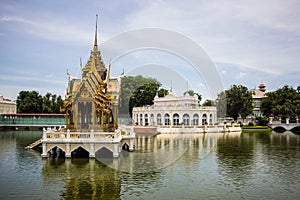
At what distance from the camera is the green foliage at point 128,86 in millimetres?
65250

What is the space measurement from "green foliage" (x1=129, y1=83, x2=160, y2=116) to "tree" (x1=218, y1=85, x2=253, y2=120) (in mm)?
14084

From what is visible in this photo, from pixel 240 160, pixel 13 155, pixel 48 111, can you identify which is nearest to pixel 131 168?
pixel 240 160

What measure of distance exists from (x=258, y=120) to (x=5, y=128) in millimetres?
47308

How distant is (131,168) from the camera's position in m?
17.1

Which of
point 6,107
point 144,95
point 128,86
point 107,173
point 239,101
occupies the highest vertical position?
point 128,86

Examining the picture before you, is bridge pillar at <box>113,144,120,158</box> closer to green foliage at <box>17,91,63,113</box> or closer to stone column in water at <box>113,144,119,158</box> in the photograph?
stone column in water at <box>113,144,119,158</box>

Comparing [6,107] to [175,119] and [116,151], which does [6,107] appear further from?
[116,151]

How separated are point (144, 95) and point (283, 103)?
27.3m

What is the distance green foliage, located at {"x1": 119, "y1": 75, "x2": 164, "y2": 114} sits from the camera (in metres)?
65.2

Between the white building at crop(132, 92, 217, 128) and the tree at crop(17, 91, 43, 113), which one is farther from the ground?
the tree at crop(17, 91, 43, 113)

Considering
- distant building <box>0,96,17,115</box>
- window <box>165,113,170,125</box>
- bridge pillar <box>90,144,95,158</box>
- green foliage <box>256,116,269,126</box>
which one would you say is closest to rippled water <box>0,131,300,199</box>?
bridge pillar <box>90,144,95,158</box>

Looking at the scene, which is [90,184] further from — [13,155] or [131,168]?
[13,155]

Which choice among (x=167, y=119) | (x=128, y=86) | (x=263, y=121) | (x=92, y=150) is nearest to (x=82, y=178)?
(x=92, y=150)

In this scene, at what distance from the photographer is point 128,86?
71375 mm
